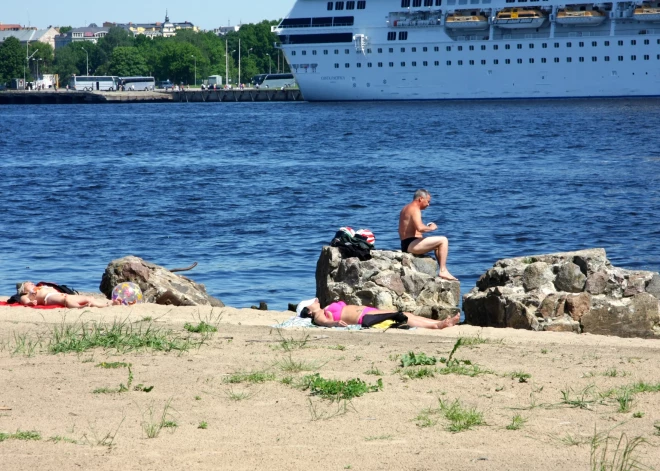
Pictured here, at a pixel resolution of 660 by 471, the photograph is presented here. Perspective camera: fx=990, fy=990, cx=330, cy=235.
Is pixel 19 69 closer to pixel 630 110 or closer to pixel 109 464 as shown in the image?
A: pixel 630 110

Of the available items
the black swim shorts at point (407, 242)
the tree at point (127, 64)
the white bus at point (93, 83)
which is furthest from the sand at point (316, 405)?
the tree at point (127, 64)

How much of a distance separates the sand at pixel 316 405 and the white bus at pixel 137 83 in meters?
119

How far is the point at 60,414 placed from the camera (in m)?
5.29

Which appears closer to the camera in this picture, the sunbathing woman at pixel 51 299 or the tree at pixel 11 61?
the sunbathing woman at pixel 51 299

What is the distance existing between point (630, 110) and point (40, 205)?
47.7 m

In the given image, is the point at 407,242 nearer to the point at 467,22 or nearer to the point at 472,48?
the point at 467,22

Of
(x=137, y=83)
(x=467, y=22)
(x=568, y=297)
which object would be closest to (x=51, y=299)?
(x=568, y=297)

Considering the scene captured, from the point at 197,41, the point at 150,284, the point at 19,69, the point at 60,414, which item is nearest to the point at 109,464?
the point at 60,414

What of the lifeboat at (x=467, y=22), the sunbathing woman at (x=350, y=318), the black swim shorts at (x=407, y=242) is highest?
the lifeboat at (x=467, y=22)

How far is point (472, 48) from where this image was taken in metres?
75.3

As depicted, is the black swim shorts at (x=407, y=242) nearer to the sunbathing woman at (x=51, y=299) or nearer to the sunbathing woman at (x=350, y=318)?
the sunbathing woman at (x=350, y=318)

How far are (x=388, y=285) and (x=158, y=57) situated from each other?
129288mm

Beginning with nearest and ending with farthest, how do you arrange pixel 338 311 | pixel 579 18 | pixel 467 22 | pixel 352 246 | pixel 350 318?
pixel 350 318 < pixel 338 311 < pixel 352 246 < pixel 579 18 < pixel 467 22

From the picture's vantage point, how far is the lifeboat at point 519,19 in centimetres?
7319
